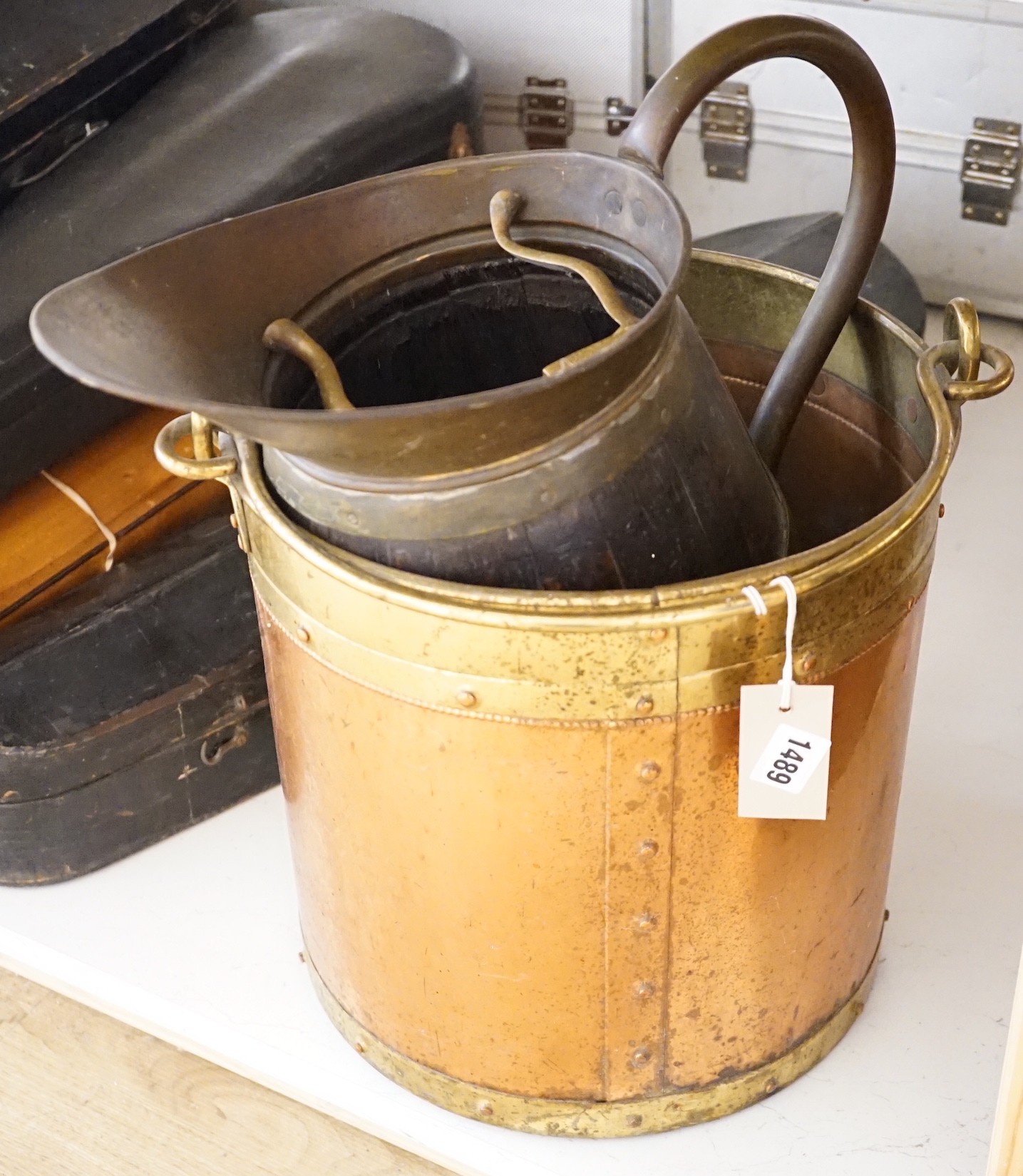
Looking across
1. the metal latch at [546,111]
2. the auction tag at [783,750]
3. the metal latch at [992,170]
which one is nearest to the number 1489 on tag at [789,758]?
the auction tag at [783,750]

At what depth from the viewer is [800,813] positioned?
87cm

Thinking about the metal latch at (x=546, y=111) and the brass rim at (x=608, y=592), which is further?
the metal latch at (x=546, y=111)

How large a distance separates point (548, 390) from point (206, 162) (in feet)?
2.88

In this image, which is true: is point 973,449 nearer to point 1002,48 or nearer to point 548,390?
point 1002,48

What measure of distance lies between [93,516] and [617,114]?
909mm

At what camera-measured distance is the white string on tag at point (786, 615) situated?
0.81 metres

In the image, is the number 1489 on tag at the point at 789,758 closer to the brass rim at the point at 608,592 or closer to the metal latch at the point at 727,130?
the brass rim at the point at 608,592

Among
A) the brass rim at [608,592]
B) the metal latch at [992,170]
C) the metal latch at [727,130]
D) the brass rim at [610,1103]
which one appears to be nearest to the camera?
the brass rim at [608,592]

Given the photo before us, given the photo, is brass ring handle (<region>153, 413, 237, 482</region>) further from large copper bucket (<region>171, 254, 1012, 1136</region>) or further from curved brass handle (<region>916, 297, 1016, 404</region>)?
curved brass handle (<region>916, 297, 1016, 404</region>)

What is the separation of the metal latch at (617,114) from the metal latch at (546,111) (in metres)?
0.05

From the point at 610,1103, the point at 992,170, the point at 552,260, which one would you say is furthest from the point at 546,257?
the point at 992,170

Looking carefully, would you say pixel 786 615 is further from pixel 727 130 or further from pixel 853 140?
pixel 727 130

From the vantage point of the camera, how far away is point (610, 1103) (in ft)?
3.35

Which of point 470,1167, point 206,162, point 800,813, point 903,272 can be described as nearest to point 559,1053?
point 470,1167
